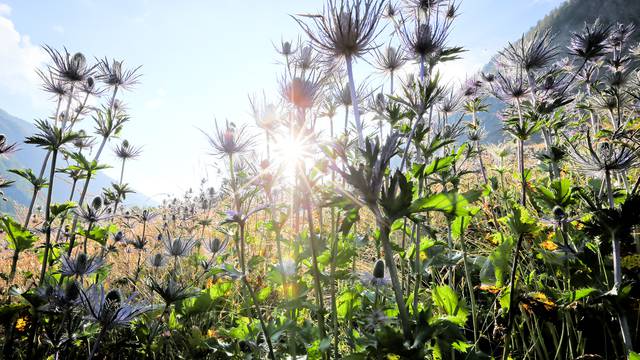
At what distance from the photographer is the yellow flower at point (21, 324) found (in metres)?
2.53

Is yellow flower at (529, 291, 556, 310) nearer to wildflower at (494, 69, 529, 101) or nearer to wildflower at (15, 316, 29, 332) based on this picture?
wildflower at (494, 69, 529, 101)

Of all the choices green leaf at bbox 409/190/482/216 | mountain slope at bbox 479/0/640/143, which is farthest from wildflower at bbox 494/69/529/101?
mountain slope at bbox 479/0/640/143

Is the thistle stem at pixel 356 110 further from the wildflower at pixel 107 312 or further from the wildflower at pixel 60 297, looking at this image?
the wildflower at pixel 60 297

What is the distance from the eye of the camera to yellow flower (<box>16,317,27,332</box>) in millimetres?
2526

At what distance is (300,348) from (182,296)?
0.83 m

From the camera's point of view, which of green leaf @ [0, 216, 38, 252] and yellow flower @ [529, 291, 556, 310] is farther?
green leaf @ [0, 216, 38, 252]

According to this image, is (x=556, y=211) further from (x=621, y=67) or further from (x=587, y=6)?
(x=587, y=6)

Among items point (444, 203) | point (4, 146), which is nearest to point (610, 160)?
point (444, 203)

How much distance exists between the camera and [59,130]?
9.27 ft

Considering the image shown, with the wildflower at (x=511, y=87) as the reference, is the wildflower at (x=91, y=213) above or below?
below

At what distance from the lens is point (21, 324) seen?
8.41ft

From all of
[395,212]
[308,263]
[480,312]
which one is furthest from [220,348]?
[480,312]

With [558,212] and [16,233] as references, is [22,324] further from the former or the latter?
[558,212]

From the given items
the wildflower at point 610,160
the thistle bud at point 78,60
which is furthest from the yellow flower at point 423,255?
the thistle bud at point 78,60
